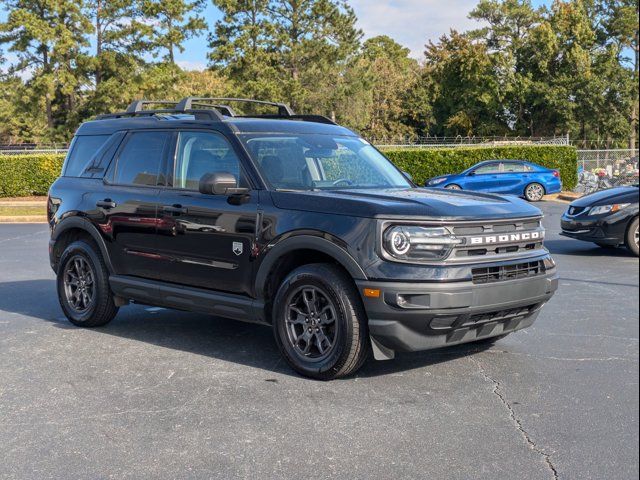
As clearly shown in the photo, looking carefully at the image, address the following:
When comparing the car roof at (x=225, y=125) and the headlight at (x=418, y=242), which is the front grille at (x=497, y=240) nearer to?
the headlight at (x=418, y=242)

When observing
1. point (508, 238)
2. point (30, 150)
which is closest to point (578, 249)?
point (508, 238)

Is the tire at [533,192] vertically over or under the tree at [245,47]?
under

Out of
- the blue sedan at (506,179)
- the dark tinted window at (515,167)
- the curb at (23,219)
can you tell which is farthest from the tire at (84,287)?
the dark tinted window at (515,167)

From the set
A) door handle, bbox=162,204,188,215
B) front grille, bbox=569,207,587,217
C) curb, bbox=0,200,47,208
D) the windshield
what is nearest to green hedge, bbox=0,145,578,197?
curb, bbox=0,200,47,208

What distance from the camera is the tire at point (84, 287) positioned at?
694 cm

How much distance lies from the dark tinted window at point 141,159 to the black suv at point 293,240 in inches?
0.6

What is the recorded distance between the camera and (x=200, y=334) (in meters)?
6.93

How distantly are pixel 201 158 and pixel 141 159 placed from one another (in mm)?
818

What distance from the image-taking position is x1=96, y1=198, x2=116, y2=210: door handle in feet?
22.4

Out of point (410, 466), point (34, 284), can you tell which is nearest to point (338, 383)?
point (410, 466)

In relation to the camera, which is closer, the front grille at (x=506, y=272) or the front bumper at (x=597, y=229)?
the front grille at (x=506, y=272)

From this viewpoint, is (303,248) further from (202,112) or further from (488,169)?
(488,169)

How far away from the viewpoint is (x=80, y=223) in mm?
7125

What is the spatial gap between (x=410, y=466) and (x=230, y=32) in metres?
49.3
